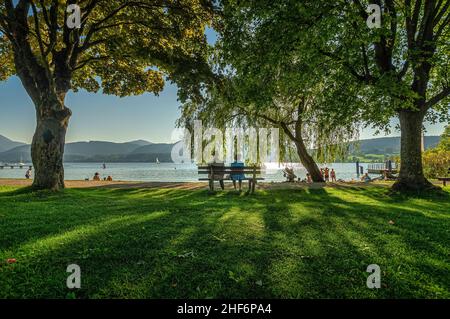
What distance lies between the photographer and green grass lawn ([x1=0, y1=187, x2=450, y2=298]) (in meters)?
3.36

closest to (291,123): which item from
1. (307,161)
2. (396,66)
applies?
(307,161)

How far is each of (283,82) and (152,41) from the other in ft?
23.3

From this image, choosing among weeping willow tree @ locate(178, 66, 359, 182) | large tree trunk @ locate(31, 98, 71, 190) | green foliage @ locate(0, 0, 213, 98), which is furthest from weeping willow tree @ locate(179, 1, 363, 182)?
large tree trunk @ locate(31, 98, 71, 190)

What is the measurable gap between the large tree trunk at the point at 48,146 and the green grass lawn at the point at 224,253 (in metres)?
5.08

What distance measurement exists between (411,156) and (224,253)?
11176mm

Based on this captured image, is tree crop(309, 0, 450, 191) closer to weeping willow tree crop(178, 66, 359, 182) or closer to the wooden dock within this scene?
weeping willow tree crop(178, 66, 359, 182)

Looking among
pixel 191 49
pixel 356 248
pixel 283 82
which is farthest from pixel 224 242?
pixel 191 49

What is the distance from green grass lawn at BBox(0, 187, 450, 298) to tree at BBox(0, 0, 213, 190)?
588 centimetres

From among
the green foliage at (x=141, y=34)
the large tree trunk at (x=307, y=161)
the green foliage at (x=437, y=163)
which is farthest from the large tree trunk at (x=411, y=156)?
the green foliage at (x=437, y=163)

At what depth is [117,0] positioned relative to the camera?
45.2 feet

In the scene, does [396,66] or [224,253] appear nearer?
[224,253]

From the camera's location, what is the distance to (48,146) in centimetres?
1216

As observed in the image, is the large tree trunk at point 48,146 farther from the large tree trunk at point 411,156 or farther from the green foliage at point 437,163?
the green foliage at point 437,163

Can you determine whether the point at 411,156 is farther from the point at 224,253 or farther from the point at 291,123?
the point at 224,253
